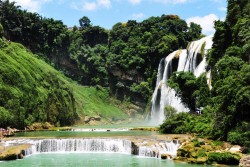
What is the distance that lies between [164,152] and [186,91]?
18521mm

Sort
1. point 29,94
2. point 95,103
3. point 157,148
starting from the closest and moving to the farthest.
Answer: point 157,148, point 29,94, point 95,103

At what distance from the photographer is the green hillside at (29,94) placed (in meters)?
49.6

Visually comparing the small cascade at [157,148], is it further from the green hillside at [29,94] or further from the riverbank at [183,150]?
the green hillside at [29,94]

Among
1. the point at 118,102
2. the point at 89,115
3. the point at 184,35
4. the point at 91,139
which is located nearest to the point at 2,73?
the point at 91,139

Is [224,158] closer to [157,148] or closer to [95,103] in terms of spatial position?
[157,148]

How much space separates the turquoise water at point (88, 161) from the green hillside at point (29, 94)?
18336mm

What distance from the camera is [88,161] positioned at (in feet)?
93.5

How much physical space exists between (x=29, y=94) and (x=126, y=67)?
1696 inches

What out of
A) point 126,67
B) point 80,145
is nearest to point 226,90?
point 80,145

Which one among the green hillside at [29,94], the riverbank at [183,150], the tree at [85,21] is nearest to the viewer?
the riverbank at [183,150]

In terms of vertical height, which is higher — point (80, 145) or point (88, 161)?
point (80, 145)

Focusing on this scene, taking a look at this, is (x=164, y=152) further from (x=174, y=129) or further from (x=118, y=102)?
(x=118, y=102)

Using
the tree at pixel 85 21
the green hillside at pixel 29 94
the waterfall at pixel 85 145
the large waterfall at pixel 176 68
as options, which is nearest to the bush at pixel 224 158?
the waterfall at pixel 85 145

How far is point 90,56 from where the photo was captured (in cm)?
10200
